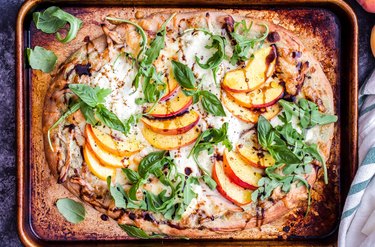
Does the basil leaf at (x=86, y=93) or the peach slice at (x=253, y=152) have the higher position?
the basil leaf at (x=86, y=93)

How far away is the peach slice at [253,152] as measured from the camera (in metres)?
3.17

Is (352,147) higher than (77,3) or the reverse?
the reverse

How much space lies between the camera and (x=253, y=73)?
10.4 feet

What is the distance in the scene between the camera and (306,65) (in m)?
3.23

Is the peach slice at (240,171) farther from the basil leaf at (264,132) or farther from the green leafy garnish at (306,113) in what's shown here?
the green leafy garnish at (306,113)

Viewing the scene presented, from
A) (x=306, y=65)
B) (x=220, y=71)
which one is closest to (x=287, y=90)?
(x=306, y=65)

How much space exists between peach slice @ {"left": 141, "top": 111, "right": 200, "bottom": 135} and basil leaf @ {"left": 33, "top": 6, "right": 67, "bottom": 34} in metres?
0.69

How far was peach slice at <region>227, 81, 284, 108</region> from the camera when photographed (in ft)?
10.4

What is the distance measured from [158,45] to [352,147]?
1.21m

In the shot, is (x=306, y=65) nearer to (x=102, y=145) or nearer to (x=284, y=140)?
(x=284, y=140)

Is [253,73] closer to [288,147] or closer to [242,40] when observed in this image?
[242,40]

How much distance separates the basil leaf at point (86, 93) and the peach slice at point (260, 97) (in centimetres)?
71

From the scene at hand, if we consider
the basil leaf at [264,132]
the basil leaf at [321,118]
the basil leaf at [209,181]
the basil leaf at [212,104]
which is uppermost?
the basil leaf at [212,104]

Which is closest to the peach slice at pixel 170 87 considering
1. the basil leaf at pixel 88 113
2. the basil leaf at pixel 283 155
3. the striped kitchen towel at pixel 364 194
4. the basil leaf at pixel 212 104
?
the basil leaf at pixel 212 104
